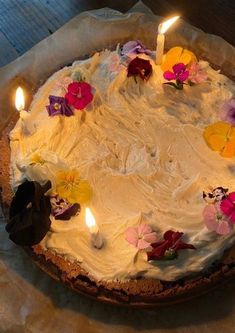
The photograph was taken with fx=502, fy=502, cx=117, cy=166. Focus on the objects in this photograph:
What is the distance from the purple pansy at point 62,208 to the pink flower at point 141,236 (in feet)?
0.78

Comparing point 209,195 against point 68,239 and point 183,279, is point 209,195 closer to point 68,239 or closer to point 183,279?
point 183,279

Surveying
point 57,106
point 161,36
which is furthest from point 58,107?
point 161,36

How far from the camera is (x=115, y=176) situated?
2.14m

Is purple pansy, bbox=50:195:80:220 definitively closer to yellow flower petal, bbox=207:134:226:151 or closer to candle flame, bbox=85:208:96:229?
candle flame, bbox=85:208:96:229

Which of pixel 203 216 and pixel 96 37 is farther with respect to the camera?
pixel 96 37

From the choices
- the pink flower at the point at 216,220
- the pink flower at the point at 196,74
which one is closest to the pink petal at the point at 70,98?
the pink flower at the point at 196,74

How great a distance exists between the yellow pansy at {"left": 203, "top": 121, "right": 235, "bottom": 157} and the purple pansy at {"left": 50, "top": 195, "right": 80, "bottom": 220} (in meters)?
0.65

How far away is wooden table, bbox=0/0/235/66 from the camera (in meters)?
2.89

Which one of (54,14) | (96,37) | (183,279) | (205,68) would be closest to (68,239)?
(183,279)

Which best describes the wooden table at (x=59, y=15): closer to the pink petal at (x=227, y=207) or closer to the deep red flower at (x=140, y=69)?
the deep red flower at (x=140, y=69)

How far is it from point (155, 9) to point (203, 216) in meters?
1.51

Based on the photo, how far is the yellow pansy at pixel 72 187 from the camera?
2059 millimetres

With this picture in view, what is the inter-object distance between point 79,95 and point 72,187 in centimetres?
47

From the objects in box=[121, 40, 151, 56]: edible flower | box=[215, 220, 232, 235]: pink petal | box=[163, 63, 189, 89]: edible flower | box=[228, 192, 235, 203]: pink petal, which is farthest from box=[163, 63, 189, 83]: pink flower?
box=[215, 220, 232, 235]: pink petal
